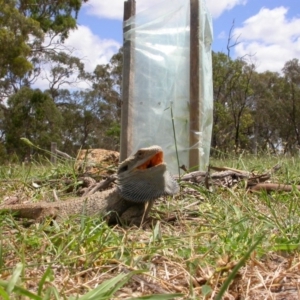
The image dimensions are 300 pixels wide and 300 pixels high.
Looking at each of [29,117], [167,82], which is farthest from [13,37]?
[167,82]

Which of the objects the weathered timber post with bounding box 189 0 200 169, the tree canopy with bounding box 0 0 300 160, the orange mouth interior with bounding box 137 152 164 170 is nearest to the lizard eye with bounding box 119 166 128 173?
the orange mouth interior with bounding box 137 152 164 170

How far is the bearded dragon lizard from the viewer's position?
7.80ft

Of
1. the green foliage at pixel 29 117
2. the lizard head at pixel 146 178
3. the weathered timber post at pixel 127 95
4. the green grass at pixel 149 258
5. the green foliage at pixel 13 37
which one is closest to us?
the green grass at pixel 149 258

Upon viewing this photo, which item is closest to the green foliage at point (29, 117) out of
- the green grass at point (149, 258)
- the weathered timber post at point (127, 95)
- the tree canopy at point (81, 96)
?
the tree canopy at point (81, 96)

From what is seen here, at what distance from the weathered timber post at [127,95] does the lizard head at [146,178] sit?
2.12 metres

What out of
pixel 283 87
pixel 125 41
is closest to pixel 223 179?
pixel 125 41

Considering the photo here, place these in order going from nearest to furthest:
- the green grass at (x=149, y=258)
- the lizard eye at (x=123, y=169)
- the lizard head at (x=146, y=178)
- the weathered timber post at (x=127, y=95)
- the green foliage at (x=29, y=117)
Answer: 1. the green grass at (x=149, y=258)
2. the lizard head at (x=146, y=178)
3. the lizard eye at (x=123, y=169)
4. the weathered timber post at (x=127, y=95)
5. the green foliage at (x=29, y=117)

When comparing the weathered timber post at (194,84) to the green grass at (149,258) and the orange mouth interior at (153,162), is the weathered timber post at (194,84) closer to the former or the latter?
the orange mouth interior at (153,162)

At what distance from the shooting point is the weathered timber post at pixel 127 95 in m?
4.64

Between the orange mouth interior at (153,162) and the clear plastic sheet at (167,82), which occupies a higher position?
the clear plastic sheet at (167,82)

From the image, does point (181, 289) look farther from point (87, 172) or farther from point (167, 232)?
point (87, 172)

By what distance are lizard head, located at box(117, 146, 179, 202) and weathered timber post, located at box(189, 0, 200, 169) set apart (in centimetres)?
228

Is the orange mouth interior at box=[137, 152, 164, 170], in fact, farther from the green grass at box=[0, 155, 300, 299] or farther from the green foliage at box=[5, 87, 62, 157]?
the green foliage at box=[5, 87, 62, 157]

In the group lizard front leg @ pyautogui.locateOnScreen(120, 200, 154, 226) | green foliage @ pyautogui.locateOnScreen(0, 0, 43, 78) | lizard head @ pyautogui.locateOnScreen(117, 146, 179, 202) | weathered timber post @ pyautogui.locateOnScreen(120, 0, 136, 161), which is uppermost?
green foliage @ pyautogui.locateOnScreen(0, 0, 43, 78)
